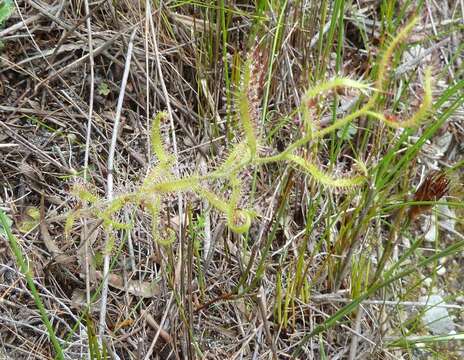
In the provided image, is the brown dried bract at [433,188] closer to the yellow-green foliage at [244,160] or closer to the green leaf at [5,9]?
the yellow-green foliage at [244,160]

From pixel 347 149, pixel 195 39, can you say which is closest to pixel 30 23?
pixel 195 39

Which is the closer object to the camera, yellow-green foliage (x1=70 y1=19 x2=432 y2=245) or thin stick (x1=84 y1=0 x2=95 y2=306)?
yellow-green foliage (x1=70 y1=19 x2=432 y2=245)

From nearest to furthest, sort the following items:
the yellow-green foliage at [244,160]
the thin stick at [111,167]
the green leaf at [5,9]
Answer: the yellow-green foliage at [244,160], the thin stick at [111,167], the green leaf at [5,9]

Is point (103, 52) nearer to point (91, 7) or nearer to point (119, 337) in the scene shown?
point (91, 7)

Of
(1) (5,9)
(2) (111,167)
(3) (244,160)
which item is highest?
(1) (5,9)

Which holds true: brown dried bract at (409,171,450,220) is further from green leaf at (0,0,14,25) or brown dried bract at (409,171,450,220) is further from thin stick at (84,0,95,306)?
green leaf at (0,0,14,25)

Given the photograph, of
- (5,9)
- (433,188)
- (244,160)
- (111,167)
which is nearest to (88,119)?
(111,167)

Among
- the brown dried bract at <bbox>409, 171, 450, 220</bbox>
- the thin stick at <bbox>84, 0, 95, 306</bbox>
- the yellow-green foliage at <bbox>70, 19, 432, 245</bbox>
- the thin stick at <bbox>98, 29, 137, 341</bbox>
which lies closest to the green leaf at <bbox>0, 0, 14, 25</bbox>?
the thin stick at <bbox>84, 0, 95, 306</bbox>

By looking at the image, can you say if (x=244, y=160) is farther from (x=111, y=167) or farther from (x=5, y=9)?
(x=5, y=9)

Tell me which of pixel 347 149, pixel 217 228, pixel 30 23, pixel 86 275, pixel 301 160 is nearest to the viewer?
pixel 301 160

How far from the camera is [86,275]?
154 cm

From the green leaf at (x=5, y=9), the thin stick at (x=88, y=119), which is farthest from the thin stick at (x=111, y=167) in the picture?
the green leaf at (x=5, y=9)

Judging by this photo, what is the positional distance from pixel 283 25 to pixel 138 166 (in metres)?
0.62

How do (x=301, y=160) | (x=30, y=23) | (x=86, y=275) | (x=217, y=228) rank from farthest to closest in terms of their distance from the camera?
(x=30, y=23) < (x=217, y=228) < (x=86, y=275) < (x=301, y=160)
